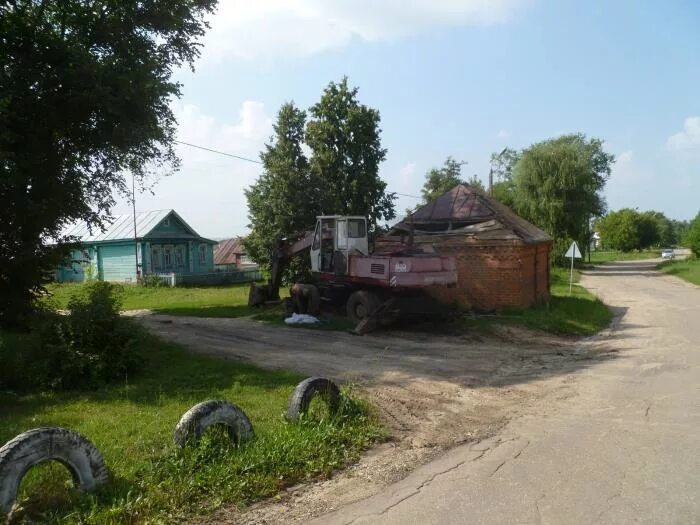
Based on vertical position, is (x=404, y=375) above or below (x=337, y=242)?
below

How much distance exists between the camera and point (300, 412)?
675cm

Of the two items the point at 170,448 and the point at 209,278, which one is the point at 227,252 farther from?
the point at 170,448

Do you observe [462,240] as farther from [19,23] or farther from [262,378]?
[19,23]

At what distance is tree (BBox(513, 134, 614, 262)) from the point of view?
47750 millimetres

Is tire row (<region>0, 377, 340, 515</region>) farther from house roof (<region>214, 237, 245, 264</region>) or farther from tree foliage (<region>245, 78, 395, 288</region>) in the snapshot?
house roof (<region>214, 237, 245, 264</region>)

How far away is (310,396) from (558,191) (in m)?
45.1

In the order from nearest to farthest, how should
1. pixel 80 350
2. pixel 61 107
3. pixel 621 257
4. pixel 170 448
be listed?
pixel 170 448 < pixel 80 350 < pixel 61 107 < pixel 621 257

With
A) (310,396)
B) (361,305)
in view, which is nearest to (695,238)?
(361,305)

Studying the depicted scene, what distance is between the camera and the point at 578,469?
226 inches

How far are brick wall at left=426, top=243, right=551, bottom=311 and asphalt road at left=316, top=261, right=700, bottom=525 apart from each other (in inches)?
350

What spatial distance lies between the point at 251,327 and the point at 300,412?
9.89 m

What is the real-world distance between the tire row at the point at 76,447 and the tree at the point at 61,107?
7.89 m

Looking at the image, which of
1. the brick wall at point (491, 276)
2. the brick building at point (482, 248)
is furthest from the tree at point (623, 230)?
the brick wall at point (491, 276)

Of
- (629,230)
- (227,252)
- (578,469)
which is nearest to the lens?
(578,469)
